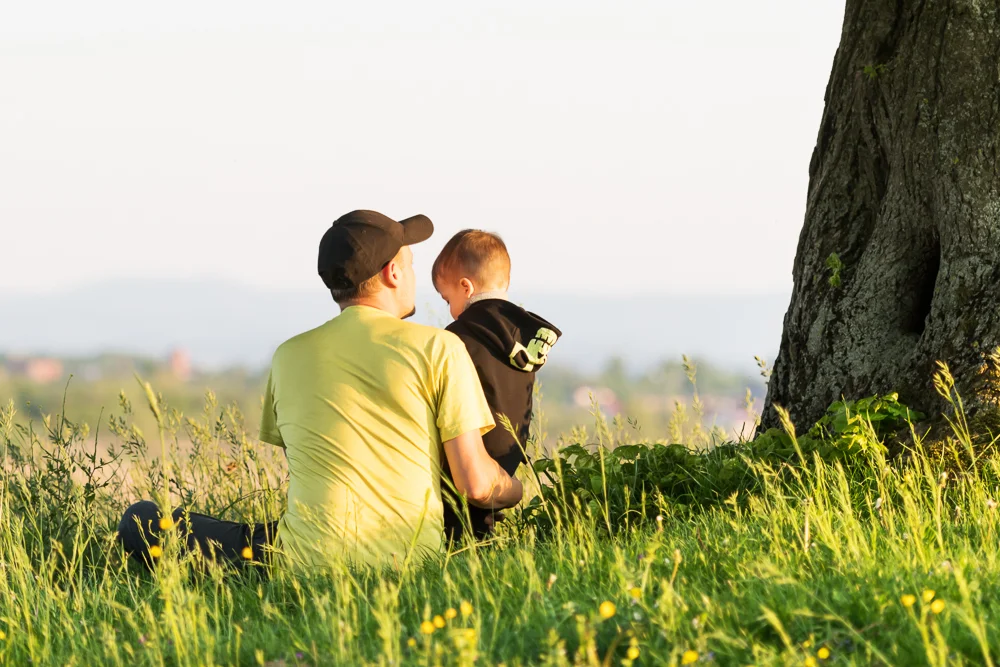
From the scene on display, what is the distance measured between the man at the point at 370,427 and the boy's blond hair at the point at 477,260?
2.73 ft

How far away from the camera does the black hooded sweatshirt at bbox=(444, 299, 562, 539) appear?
4590mm

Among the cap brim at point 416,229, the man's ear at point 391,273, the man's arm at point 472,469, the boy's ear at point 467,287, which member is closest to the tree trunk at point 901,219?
the boy's ear at point 467,287

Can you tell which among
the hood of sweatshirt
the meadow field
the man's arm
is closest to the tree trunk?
the meadow field

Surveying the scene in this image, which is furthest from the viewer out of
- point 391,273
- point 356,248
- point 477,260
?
point 477,260

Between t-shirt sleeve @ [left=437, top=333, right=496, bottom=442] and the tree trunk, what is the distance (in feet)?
7.22

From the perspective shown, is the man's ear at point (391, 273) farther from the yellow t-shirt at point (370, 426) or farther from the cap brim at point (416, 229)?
the yellow t-shirt at point (370, 426)

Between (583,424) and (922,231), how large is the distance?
263 cm

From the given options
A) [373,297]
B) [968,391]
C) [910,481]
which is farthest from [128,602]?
[968,391]

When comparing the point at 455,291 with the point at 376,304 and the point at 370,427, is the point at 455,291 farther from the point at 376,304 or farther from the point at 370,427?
the point at 370,427

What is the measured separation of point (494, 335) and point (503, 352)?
0.28 ft

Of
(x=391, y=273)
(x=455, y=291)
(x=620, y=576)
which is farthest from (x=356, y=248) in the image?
(x=620, y=576)

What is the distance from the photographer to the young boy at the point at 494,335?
4.59 metres

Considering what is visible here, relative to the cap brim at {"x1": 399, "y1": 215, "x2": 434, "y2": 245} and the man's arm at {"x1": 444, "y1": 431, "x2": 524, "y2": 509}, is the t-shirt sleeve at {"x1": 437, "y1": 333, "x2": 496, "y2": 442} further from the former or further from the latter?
the cap brim at {"x1": 399, "y1": 215, "x2": 434, "y2": 245}

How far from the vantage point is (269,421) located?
4.42m
